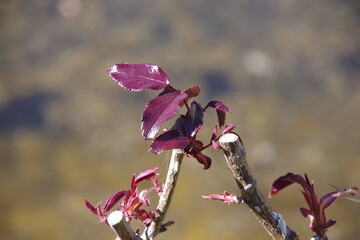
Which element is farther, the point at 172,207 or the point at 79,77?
the point at 79,77

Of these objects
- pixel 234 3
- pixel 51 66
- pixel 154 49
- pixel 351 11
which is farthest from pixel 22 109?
pixel 351 11

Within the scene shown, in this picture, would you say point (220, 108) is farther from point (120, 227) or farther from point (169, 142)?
point (120, 227)

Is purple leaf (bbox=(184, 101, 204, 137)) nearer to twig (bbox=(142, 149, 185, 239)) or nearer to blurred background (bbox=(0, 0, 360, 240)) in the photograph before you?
twig (bbox=(142, 149, 185, 239))

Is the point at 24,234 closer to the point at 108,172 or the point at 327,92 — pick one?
the point at 108,172

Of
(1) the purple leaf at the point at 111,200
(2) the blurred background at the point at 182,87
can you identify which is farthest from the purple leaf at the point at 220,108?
(2) the blurred background at the point at 182,87

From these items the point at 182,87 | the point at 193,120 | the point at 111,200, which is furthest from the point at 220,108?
the point at 182,87

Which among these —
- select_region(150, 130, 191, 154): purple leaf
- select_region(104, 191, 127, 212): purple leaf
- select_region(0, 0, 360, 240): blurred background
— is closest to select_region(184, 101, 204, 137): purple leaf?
select_region(150, 130, 191, 154): purple leaf
